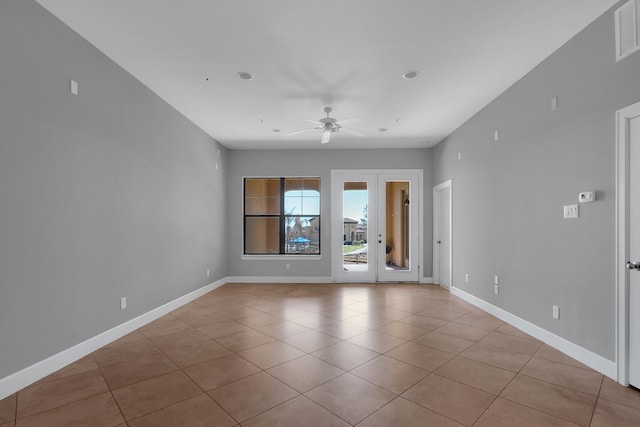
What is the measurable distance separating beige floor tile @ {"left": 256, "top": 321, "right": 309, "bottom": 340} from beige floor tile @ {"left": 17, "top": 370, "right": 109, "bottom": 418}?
5.30 feet

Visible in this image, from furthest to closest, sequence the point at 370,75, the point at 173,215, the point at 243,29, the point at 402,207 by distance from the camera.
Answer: the point at 402,207
the point at 173,215
the point at 370,75
the point at 243,29

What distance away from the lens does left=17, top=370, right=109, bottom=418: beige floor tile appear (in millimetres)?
2141

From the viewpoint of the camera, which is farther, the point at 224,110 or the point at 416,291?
the point at 416,291

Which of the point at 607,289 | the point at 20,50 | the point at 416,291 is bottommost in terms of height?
the point at 416,291

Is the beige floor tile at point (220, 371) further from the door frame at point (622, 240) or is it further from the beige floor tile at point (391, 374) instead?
the door frame at point (622, 240)

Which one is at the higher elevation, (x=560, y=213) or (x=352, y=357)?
(x=560, y=213)

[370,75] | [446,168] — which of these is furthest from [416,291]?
[370,75]

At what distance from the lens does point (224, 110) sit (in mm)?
4715

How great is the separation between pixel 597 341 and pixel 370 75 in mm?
3380

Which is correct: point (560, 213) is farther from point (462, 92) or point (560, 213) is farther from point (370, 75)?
point (370, 75)

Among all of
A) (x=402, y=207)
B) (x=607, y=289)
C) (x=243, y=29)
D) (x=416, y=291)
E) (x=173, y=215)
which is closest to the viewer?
(x=607, y=289)

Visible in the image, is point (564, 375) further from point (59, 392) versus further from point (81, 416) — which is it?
point (59, 392)

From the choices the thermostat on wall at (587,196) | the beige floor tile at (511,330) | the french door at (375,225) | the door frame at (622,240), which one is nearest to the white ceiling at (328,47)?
the door frame at (622,240)

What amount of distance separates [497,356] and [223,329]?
2960 mm
